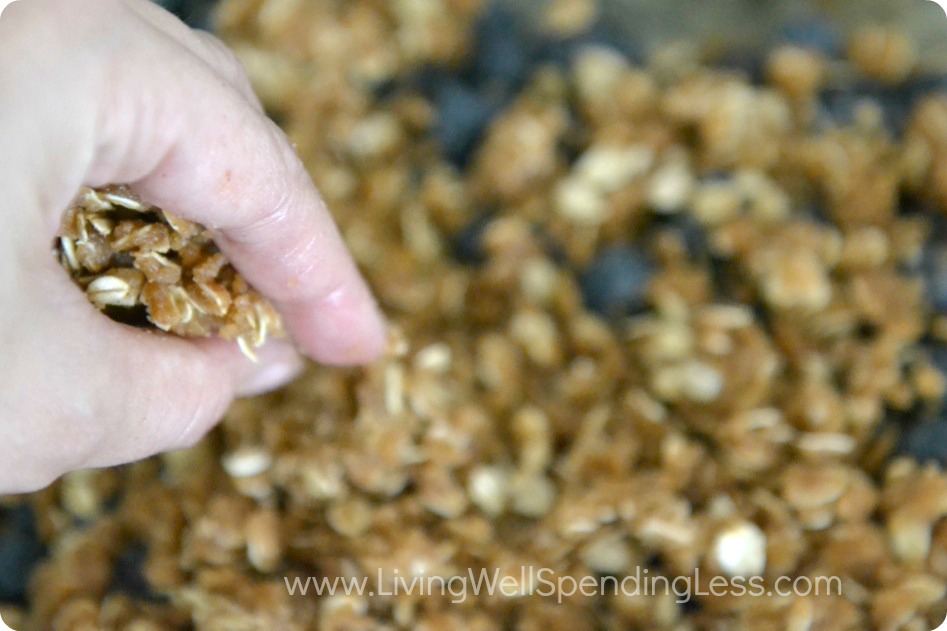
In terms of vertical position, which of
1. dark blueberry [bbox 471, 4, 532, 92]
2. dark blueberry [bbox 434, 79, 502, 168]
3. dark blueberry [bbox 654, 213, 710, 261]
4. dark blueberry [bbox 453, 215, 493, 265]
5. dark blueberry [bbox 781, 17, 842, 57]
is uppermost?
dark blueberry [bbox 781, 17, 842, 57]

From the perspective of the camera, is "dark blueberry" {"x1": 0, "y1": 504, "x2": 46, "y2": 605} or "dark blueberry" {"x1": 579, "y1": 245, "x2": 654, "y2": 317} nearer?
"dark blueberry" {"x1": 0, "y1": 504, "x2": 46, "y2": 605}

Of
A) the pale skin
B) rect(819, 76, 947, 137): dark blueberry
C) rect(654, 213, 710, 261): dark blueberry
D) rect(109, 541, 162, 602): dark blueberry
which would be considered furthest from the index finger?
rect(819, 76, 947, 137): dark blueberry

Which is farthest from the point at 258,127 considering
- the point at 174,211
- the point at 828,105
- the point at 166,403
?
the point at 828,105

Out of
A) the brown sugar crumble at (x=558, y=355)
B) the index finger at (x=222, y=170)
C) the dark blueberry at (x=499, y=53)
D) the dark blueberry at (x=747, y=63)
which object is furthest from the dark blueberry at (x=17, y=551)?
the dark blueberry at (x=747, y=63)

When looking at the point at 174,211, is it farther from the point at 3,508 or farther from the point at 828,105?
the point at 828,105

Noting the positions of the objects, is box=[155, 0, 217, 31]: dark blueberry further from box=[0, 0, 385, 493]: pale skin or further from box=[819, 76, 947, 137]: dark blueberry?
box=[819, 76, 947, 137]: dark blueberry

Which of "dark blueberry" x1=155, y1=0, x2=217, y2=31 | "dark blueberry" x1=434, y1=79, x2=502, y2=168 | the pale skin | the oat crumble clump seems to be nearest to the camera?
the pale skin

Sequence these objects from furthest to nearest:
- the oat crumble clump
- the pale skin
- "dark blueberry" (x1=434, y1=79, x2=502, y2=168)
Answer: "dark blueberry" (x1=434, y1=79, x2=502, y2=168) < the oat crumble clump < the pale skin
